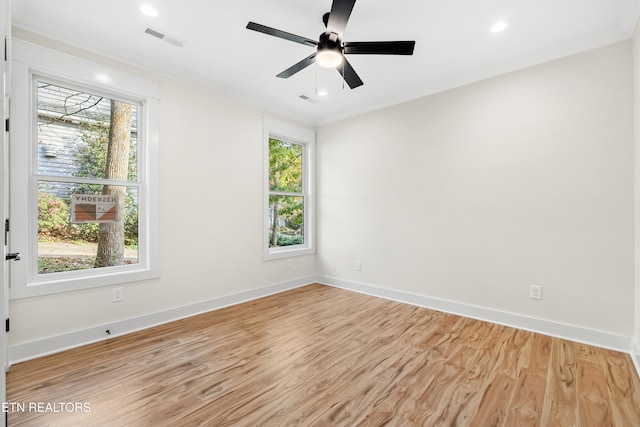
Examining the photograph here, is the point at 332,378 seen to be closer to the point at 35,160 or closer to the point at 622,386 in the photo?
the point at 622,386

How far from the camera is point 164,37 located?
2.65 m

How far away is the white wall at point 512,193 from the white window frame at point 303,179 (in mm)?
796

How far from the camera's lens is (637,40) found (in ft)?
7.60

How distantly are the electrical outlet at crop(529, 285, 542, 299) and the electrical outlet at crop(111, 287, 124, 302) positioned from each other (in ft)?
13.2

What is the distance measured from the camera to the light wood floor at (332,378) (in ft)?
5.80

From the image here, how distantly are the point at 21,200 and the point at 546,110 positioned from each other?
468 cm

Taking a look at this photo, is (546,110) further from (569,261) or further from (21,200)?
(21,200)

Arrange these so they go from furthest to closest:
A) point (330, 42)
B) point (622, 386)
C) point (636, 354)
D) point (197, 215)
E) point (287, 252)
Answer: point (287, 252)
point (197, 215)
point (636, 354)
point (330, 42)
point (622, 386)

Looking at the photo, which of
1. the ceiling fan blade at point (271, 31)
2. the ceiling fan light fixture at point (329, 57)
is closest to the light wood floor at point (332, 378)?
the ceiling fan light fixture at point (329, 57)

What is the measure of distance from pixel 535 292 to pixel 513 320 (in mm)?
365

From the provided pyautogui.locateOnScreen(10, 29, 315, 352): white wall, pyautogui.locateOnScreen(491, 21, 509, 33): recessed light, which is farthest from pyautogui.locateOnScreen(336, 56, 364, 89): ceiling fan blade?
pyautogui.locateOnScreen(10, 29, 315, 352): white wall

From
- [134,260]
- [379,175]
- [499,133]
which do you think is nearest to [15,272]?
[134,260]

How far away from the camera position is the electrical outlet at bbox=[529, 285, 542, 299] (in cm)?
293

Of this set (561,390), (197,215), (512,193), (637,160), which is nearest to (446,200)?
(512,193)
